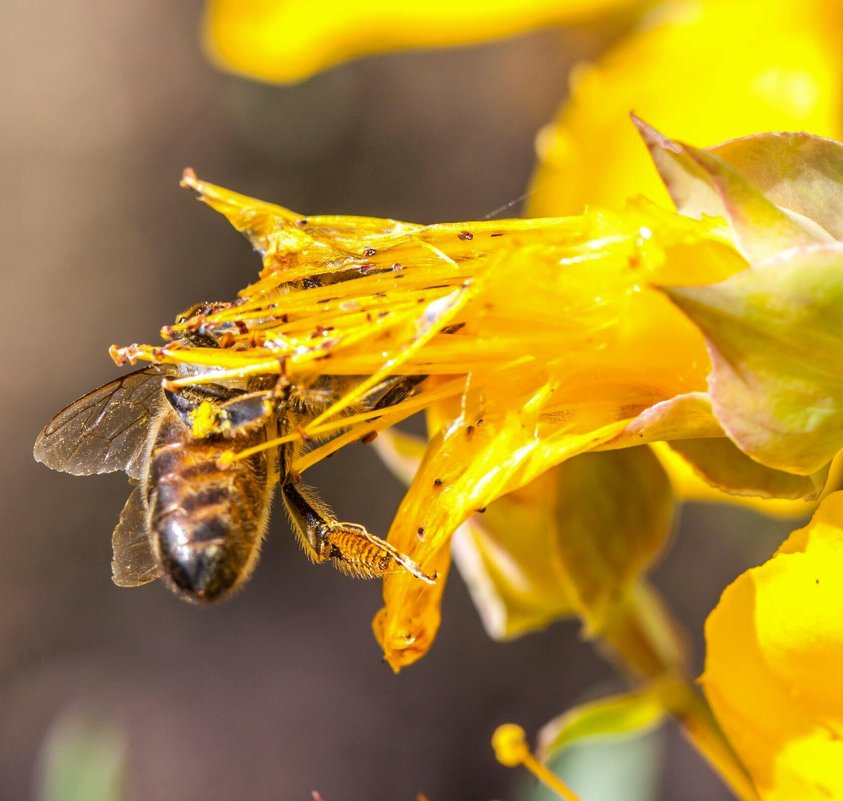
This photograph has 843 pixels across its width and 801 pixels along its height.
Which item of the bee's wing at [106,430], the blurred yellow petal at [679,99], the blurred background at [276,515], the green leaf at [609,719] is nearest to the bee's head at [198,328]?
the bee's wing at [106,430]

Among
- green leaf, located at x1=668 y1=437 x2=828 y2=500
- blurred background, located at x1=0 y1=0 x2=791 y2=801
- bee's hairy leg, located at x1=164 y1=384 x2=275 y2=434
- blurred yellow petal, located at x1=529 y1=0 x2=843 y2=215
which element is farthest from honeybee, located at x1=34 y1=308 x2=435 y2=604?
blurred background, located at x1=0 y1=0 x2=791 y2=801

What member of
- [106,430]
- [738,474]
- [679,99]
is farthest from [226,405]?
[679,99]

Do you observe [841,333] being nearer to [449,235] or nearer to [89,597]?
[449,235]

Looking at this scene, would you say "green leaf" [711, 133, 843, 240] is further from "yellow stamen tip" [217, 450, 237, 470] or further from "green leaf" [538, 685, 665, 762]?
"green leaf" [538, 685, 665, 762]

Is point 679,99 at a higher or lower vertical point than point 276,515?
higher

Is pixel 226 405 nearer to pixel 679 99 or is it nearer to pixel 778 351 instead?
pixel 778 351
